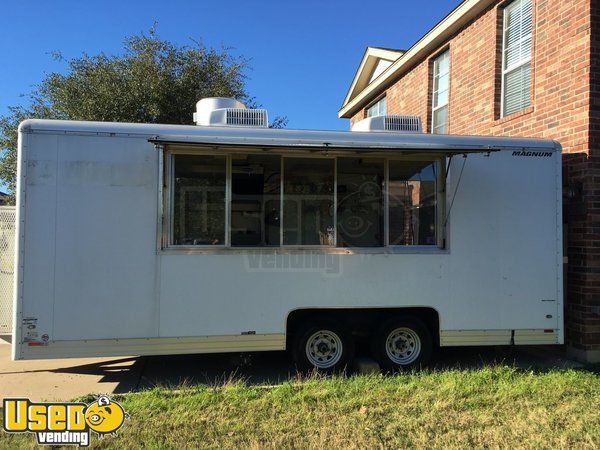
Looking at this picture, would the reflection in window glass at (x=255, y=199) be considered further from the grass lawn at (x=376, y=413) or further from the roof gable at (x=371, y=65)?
the roof gable at (x=371, y=65)

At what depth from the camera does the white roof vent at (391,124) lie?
6102 millimetres

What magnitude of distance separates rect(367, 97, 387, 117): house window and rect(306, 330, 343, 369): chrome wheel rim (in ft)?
28.9

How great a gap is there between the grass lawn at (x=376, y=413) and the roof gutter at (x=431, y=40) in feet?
21.0

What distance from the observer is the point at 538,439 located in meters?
3.81

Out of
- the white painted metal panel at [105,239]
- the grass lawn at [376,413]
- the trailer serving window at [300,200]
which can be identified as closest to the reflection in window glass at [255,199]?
the trailer serving window at [300,200]

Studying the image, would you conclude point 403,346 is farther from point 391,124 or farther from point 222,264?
point 391,124

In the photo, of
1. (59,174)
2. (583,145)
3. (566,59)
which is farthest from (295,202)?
(566,59)

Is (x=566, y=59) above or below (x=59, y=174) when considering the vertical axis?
above

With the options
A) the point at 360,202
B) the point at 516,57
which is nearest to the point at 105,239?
the point at 360,202

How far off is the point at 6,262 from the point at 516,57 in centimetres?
796

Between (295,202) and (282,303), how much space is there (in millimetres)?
1140

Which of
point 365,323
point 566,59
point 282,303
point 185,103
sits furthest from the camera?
point 185,103

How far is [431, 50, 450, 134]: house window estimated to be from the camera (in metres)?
10.2

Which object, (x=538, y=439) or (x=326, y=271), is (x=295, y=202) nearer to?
(x=326, y=271)
